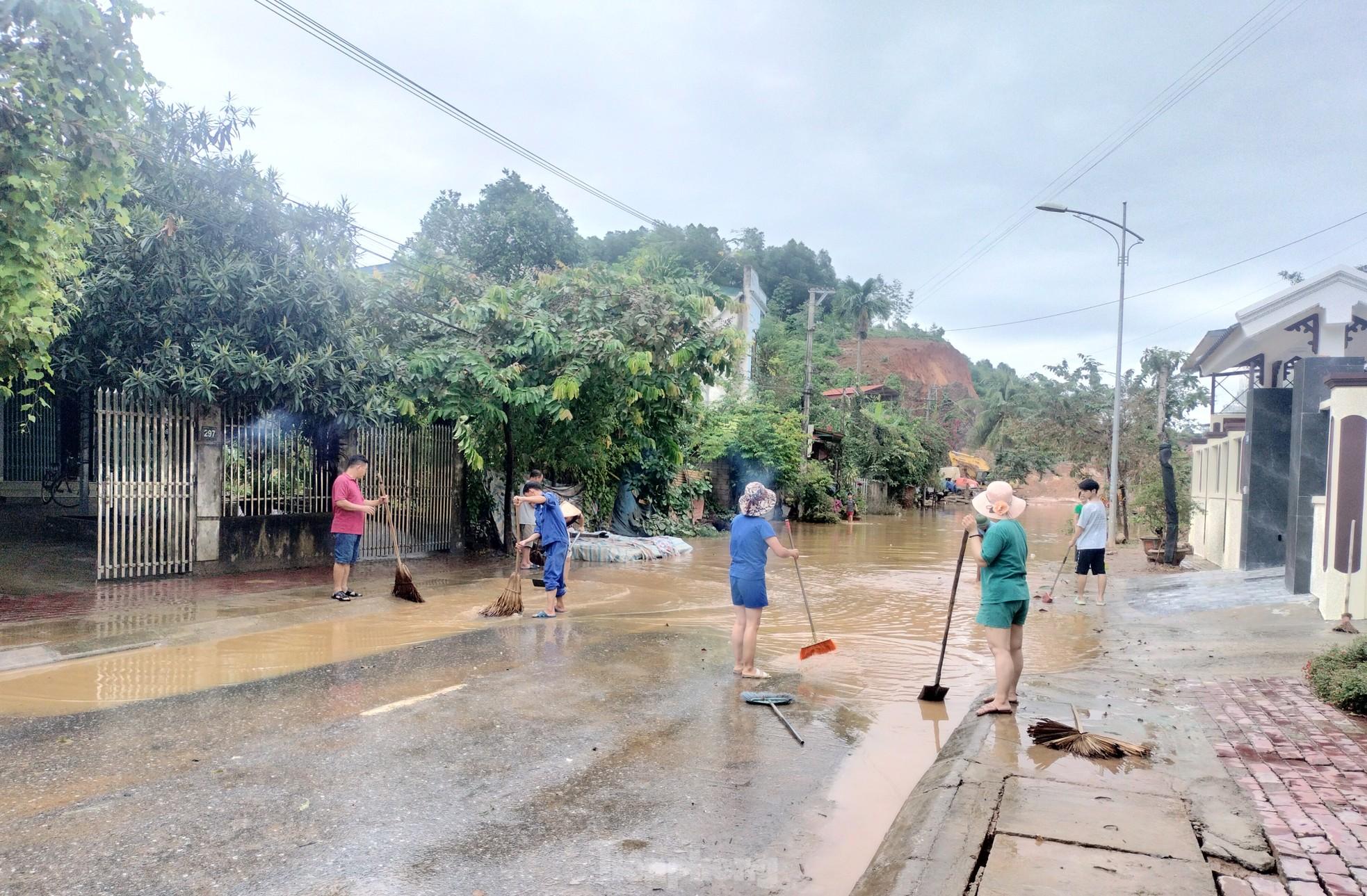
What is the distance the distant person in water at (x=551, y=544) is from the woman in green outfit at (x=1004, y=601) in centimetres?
537

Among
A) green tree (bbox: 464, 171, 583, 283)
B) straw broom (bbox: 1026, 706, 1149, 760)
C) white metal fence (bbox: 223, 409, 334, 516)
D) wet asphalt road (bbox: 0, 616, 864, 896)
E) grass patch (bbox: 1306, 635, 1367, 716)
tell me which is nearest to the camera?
wet asphalt road (bbox: 0, 616, 864, 896)

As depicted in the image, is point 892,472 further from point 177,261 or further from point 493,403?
point 177,261

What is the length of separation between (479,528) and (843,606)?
7.62 metres

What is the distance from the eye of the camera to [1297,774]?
16.7ft

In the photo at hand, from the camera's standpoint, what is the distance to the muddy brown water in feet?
18.3

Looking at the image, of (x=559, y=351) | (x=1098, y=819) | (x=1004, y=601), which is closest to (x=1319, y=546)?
(x=1004, y=601)

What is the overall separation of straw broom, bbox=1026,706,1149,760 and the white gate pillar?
10633mm

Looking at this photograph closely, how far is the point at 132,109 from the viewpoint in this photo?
7.39m

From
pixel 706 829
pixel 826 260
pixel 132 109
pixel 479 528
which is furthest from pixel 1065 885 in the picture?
pixel 826 260

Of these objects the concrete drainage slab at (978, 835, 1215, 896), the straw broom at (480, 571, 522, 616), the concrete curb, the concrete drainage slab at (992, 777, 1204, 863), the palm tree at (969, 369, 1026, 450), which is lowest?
the straw broom at (480, 571, 522, 616)

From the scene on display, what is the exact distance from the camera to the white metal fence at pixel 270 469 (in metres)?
12.6

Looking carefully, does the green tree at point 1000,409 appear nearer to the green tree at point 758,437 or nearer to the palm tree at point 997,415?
the palm tree at point 997,415

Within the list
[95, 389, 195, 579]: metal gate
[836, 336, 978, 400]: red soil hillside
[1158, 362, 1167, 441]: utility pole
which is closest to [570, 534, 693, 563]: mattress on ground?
[95, 389, 195, 579]: metal gate

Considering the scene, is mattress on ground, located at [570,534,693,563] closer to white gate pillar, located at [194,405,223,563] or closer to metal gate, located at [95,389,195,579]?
white gate pillar, located at [194,405,223,563]
